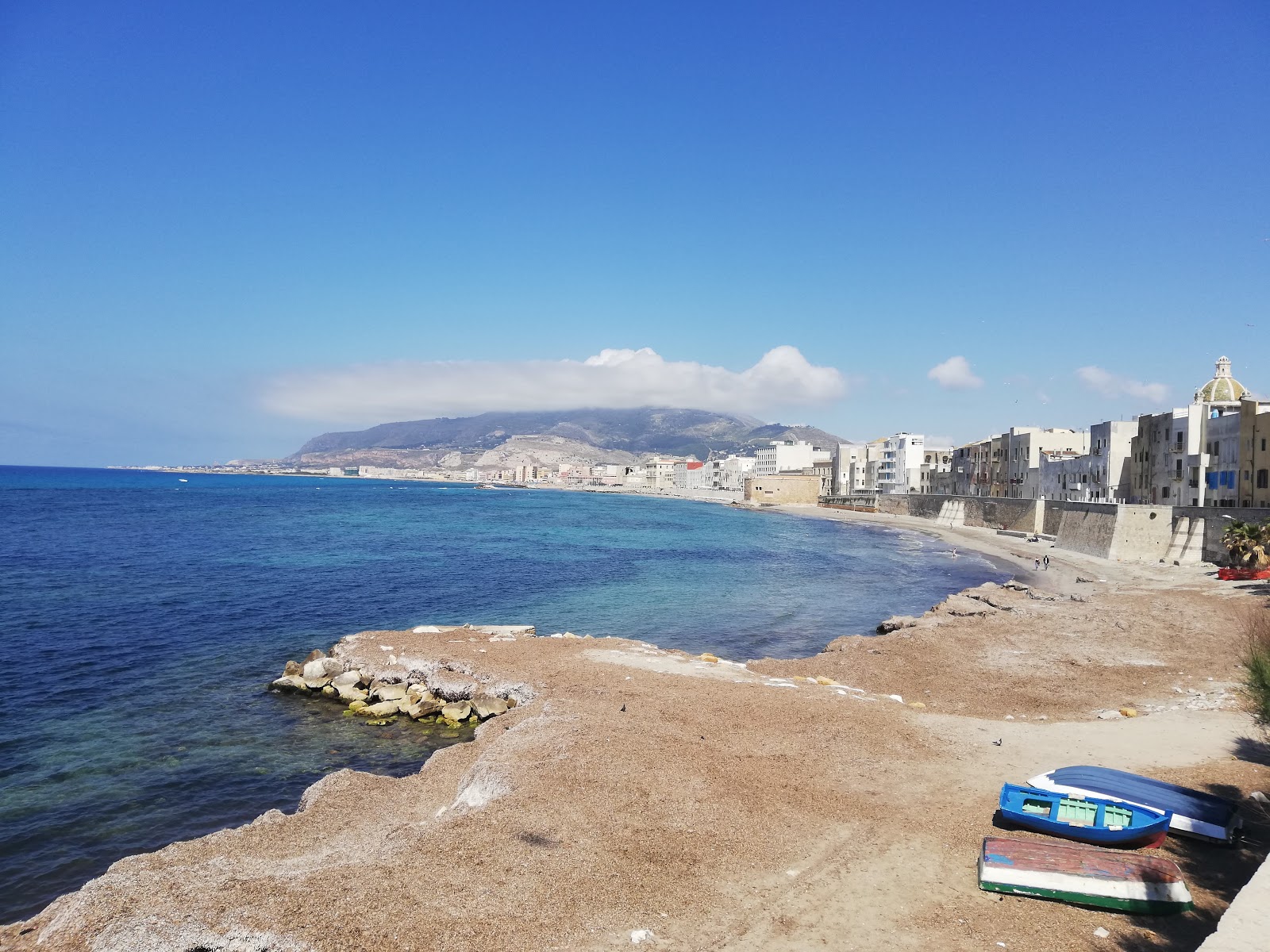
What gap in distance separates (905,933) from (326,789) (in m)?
10.2

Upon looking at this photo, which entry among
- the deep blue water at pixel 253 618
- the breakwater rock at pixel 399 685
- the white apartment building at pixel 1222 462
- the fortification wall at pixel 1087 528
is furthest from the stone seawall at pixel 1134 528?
the breakwater rock at pixel 399 685

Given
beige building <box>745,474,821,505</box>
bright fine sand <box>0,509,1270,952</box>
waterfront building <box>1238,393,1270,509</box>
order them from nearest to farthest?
bright fine sand <box>0,509,1270,952</box> → waterfront building <box>1238,393,1270,509</box> → beige building <box>745,474,821,505</box>

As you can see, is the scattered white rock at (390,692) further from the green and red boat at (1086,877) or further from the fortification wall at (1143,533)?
the fortification wall at (1143,533)

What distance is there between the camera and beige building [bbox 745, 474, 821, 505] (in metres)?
153

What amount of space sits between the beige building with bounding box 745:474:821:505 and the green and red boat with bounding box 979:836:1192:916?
14433 centimetres

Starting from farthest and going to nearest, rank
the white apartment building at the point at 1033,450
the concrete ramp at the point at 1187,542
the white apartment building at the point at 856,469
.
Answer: the white apartment building at the point at 856,469, the white apartment building at the point at 1033,450, the concrete ramp at the point at 1187,542

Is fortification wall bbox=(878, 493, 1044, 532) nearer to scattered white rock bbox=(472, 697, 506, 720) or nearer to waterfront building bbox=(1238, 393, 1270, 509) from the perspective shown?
waterfront building bbox=(1238, 393, 1270, 509)

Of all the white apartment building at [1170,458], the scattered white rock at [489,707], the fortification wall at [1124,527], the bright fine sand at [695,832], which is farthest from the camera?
the white apartment building at [1170,458]

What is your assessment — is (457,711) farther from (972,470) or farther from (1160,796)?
(972,470)

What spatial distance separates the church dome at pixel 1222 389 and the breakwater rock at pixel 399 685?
66401 mm

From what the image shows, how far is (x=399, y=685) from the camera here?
21.7m

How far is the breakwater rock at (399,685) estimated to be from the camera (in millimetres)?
20172

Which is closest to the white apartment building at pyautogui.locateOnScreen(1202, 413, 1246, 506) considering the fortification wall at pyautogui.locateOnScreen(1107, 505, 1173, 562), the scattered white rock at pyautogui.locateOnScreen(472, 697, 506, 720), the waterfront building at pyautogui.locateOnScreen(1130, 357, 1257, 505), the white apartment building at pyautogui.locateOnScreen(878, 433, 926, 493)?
the waterfront building at pyautogui.locateOnScreen(1130, 357, 1257, 505)

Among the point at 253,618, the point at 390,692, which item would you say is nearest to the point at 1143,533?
the point at 390,692
